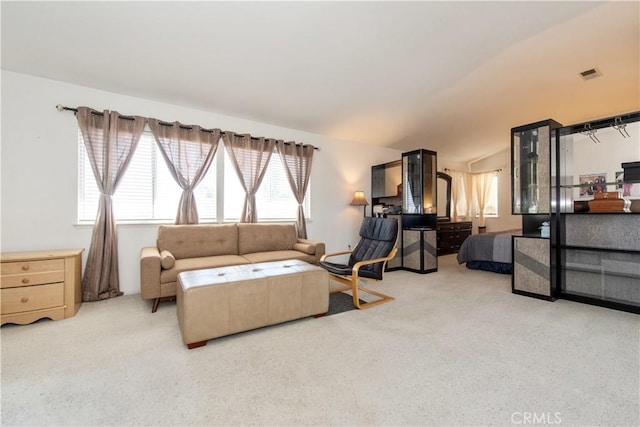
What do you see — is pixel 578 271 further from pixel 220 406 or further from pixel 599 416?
pixel 220 406

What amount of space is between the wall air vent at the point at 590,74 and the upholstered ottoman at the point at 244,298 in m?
4.54

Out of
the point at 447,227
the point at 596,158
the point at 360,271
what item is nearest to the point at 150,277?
the point at 360,271

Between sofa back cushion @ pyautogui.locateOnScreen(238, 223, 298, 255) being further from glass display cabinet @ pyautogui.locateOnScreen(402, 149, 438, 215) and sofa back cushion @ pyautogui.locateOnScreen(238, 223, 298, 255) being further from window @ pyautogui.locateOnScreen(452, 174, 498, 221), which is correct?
window @ pyautogui.locateOnScreen(452, 174, 498, 221)

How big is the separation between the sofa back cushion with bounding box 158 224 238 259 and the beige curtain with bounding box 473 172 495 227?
6.90m

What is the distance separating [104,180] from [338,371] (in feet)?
11.3

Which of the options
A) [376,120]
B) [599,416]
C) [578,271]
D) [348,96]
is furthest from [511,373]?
[376,120]

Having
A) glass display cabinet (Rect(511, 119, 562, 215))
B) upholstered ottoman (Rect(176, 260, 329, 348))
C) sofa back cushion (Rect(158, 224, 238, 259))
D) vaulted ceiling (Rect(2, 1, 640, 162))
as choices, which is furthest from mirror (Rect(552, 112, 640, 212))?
sofa back cushion (Rect(158, 224, 238, 259))

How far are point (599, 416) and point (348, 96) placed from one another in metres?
3.84

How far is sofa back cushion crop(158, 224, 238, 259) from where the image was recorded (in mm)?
3291

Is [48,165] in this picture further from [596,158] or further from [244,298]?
[596,158]

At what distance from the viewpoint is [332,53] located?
284cm

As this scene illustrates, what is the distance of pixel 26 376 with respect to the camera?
1.66m

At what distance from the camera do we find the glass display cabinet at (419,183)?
4.67m
